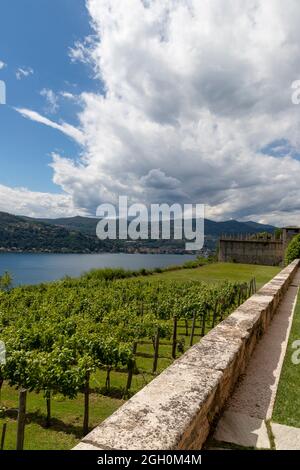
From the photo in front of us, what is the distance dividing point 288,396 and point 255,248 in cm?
5469

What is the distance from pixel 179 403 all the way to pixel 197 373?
2.46ft

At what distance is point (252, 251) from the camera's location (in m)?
56.7

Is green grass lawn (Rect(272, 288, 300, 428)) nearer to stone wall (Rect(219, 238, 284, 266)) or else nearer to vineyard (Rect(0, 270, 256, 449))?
vineyard (Rect(0, 270, 256, 449))

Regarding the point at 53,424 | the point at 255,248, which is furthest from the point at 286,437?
the point at 255,248

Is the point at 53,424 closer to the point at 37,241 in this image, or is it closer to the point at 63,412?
the point at 63,412

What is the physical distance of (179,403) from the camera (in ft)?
9.29

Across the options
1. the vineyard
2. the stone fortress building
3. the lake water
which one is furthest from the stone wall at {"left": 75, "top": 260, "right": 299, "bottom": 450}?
the stone fortress building

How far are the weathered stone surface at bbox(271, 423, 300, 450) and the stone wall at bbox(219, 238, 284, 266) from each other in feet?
174

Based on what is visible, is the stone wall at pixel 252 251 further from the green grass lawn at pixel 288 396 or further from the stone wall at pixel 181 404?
the stone wall at pixel 181 404

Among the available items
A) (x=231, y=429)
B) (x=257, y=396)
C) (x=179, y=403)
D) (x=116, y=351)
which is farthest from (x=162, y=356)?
(x=179, y=403)

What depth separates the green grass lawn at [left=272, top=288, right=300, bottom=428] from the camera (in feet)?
12.2
